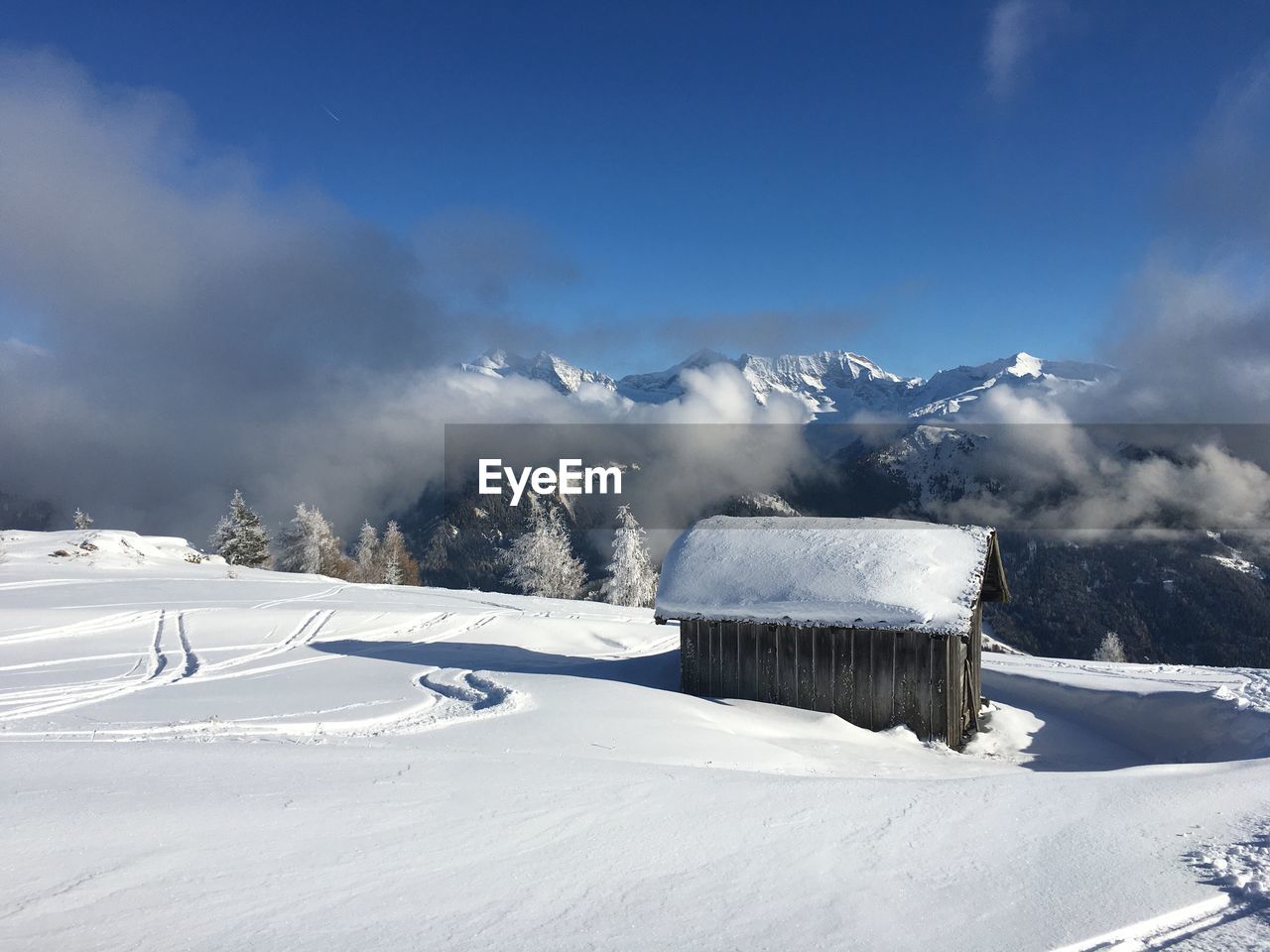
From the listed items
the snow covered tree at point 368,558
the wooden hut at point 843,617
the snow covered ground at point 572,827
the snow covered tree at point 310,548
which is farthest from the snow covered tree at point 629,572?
the snow covered ground at point 572,827

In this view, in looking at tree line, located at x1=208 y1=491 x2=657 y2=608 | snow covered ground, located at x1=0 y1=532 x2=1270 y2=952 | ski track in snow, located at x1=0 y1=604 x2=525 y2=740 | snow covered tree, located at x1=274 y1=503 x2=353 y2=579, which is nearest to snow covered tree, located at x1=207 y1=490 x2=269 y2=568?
tree line, located at x1=208 y1=491 x2=657 y2=608

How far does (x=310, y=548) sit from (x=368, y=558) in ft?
26.3

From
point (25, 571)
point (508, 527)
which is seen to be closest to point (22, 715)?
point (25, 571)

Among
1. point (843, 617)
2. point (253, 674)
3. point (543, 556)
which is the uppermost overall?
point (843, 617)

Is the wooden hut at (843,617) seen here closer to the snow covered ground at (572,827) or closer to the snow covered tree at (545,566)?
the snow covered ground at (572,827)

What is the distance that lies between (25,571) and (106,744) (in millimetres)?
28070

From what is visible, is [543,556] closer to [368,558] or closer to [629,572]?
[629,572]

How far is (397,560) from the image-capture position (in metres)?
74.5

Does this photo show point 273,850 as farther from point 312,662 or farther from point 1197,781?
point 312,662

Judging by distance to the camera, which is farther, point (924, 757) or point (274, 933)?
point (924, 757)

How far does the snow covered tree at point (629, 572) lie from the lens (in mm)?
53656

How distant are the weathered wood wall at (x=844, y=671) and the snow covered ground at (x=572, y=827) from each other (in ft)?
2.40

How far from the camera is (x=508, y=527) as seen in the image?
131 metres

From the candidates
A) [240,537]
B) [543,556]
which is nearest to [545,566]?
[543,556]
